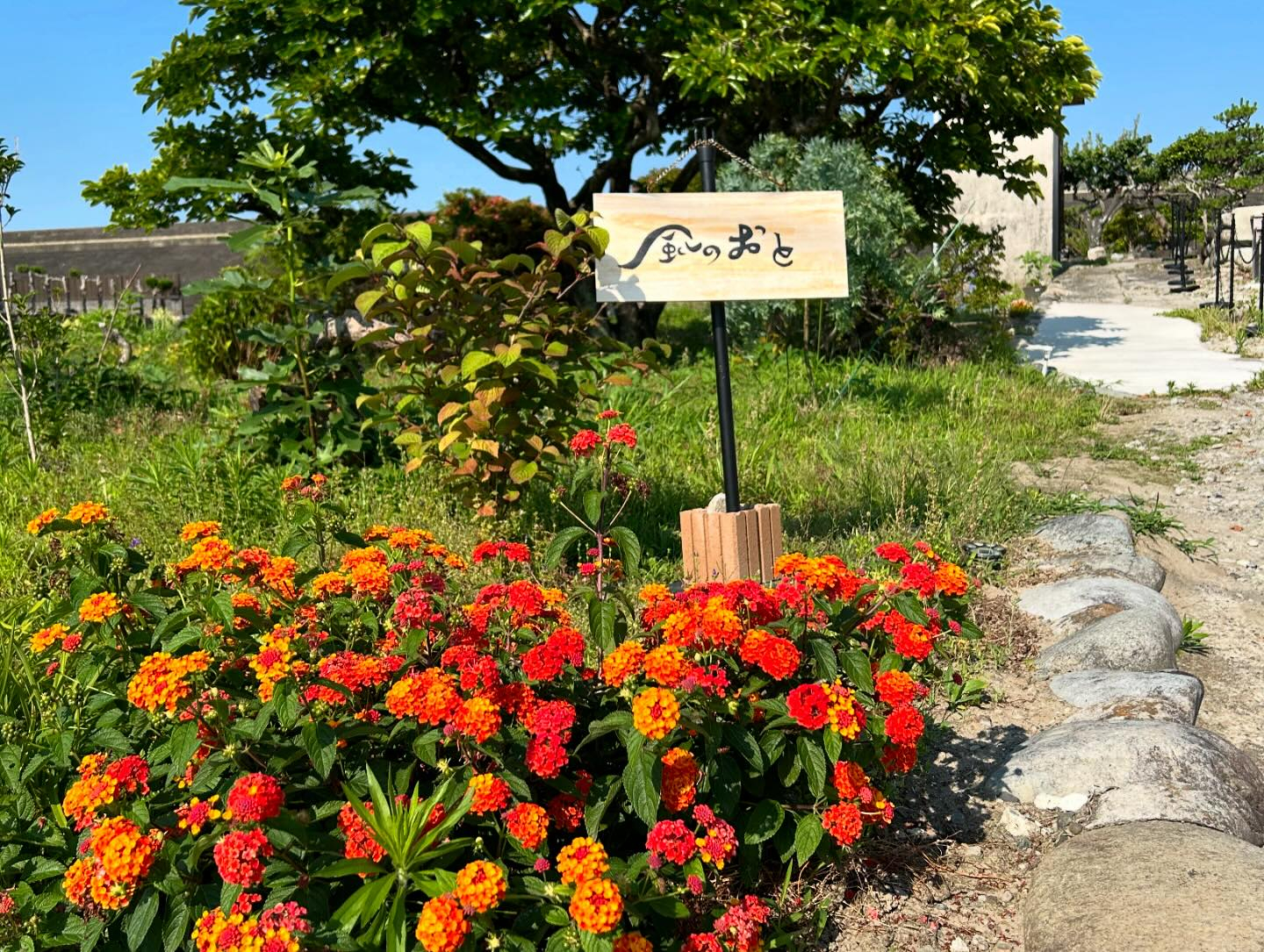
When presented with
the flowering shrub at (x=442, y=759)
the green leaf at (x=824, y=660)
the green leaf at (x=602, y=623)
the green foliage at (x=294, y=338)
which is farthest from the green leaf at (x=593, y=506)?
the green foliage at (x=294, y=338)

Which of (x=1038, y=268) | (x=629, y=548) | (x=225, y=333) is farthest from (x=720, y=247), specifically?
(x=1038, y=268)

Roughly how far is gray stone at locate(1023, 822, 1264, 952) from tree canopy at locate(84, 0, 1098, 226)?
662cm

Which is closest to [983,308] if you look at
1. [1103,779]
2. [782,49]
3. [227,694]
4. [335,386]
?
[782,49]

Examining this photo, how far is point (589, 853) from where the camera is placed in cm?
164

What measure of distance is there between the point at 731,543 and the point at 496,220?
1009 centimetres

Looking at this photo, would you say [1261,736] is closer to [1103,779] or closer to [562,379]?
[1103,779]

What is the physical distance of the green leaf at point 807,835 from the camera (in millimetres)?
1933

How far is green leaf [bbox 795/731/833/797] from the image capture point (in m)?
1.92

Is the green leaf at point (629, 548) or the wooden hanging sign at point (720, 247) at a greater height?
the wooden hanging sign at point (720, 247)

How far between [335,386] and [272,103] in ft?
16.2

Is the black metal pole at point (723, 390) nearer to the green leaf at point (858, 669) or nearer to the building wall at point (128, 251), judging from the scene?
the green leaf at point (858, 669)

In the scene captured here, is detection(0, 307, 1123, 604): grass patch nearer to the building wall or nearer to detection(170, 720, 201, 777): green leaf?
detection(170, 720, 201, 777): green leaf

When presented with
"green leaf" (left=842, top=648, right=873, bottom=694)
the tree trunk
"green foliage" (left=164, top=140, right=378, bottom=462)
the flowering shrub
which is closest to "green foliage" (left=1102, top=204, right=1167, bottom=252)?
the tree trunk

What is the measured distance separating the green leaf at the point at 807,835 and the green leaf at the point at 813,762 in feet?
0.19
